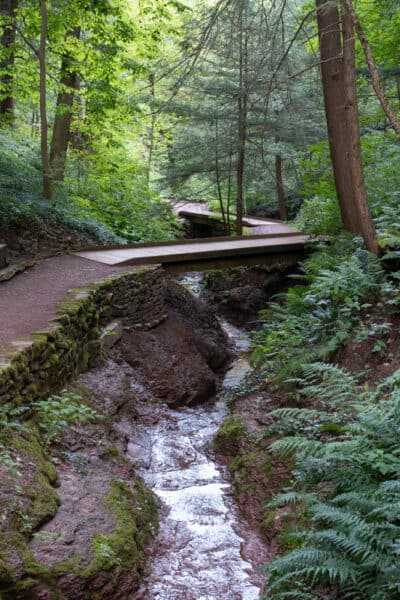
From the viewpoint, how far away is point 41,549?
3525mm

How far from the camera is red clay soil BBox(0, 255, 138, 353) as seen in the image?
18.8 feet

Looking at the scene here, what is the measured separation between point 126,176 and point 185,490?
547 inches

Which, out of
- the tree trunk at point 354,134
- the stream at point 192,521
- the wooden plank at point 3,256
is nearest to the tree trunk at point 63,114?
the wooden plank at point 3,256

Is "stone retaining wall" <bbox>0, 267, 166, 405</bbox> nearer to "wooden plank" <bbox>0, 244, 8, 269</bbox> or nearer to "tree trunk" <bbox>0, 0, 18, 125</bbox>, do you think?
"wooden plank" <bbox>0, 244, 8, 269</bbox>

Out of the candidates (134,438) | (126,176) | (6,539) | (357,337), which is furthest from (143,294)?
(126,176)

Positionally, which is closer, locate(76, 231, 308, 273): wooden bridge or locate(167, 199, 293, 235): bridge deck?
locate(76, 231, 308, 273): wooden bridge

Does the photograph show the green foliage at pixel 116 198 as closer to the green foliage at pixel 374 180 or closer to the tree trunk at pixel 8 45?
the tree trunk at pixel 8 45

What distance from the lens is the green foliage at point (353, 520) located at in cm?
299

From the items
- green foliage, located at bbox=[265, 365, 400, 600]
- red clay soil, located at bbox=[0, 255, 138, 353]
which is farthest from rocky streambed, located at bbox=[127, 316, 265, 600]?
red clay soil, located at bbox=[0, 255, 138, 353]

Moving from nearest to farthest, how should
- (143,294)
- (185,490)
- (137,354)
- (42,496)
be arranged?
(42,496)
(185,490)
(137,354)
(143,294)

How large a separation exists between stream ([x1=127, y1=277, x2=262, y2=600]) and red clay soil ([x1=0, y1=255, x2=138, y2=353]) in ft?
7.08

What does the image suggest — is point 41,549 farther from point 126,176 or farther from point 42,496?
point 126,176

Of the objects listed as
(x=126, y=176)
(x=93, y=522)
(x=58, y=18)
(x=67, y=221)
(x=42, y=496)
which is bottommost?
(x=93, y=522)

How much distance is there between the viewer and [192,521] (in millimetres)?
5027
